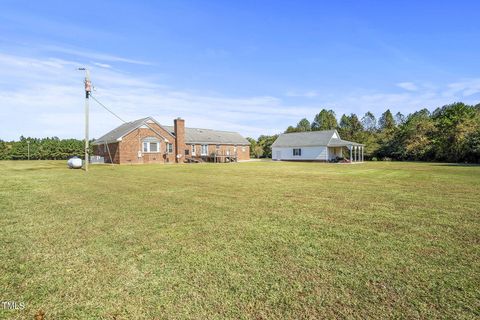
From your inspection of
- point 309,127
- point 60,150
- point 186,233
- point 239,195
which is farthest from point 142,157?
point 309,127

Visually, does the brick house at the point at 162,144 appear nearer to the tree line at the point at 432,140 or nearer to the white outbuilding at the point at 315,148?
the white outbuilding at the point at 315,148

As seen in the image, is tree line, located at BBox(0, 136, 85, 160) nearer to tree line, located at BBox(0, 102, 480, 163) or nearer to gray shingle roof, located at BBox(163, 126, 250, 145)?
tree line, located at BBox(0, 102, 480, 163)

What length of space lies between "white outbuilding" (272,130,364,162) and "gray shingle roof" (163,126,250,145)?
6.97 meters

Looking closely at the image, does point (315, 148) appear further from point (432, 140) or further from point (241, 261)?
point (241, 261)

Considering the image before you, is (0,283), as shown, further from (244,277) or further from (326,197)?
(326,197)

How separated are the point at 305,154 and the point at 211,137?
14962mm

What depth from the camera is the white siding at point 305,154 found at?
4233 centimetres

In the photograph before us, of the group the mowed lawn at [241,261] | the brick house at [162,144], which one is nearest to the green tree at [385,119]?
the brick house at [162,144]

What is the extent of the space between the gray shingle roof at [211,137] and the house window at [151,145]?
4.36m

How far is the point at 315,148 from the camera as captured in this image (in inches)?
1700

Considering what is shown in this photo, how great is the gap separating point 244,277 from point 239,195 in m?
5.92

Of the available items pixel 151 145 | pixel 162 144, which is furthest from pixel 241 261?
pixel 162 144

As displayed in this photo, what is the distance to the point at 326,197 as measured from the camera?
8945 mm

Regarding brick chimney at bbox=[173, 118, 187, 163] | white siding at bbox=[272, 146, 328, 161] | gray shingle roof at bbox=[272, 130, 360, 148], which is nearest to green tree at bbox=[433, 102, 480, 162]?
gray shingle roof at bbox=[272, 130, 360, 148]
